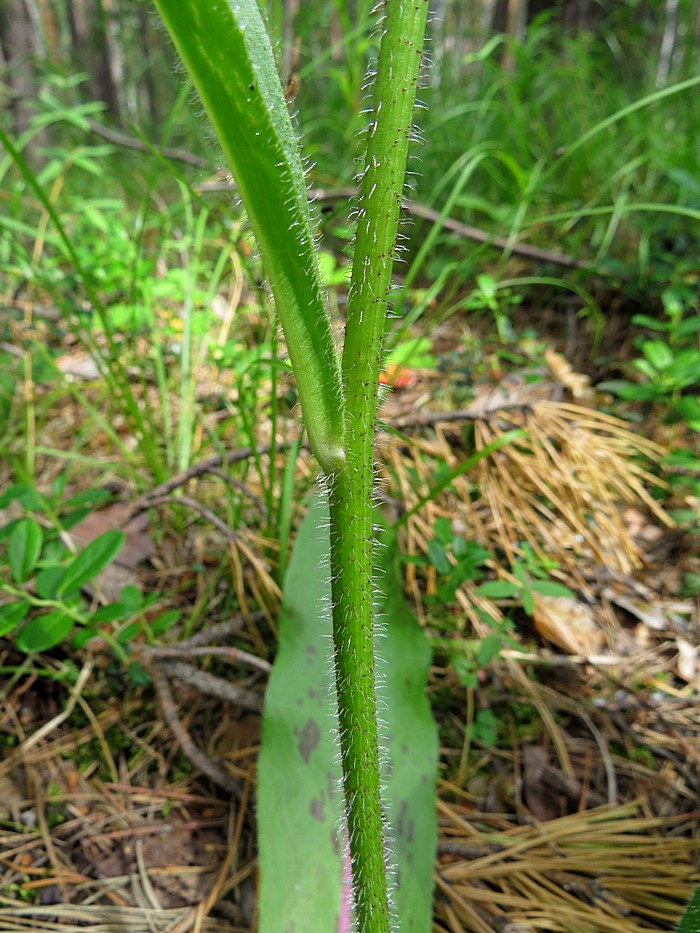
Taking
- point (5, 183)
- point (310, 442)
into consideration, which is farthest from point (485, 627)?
point (5, 183)

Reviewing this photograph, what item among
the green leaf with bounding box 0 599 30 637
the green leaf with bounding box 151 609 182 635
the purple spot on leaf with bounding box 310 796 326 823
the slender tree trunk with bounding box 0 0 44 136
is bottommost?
the purple spot on leaf with bounding box 310 796 326 823

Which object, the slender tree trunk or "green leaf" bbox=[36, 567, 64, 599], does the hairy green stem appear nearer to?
"green leaf" bbox=[36, 567, 64, 599]

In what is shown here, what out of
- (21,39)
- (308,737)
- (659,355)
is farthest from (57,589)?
(21,39)

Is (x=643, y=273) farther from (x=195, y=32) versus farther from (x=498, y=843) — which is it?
(x=195, y=32)

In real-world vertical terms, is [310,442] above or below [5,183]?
below

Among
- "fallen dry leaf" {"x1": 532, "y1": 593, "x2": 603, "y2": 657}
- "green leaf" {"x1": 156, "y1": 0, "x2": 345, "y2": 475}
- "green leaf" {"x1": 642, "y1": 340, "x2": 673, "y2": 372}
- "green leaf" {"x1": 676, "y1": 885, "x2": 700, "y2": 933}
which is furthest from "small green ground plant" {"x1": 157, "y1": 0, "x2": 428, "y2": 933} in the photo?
"green leaf" {"x1": 642, "y1": 340, "x2": 673, "y2": 372}

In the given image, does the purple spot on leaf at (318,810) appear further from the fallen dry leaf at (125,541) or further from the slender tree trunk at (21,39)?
the slender tree trunk at (21,39)
